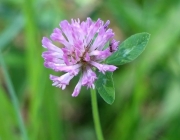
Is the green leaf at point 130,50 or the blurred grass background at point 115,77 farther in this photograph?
the blurred grass background at point 115,77

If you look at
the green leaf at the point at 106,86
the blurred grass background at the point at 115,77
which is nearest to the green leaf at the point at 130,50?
the green leaf at the point at 106,86

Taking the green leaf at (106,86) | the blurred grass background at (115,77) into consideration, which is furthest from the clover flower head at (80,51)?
the blurred grass background at (115,77)

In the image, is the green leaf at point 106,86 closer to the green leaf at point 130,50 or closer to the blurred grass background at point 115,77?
the green leaf at point 130,50

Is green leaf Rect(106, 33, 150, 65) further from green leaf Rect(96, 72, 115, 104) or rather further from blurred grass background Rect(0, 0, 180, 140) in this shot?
blurred grass background Rect(0, 0, 180, 140)

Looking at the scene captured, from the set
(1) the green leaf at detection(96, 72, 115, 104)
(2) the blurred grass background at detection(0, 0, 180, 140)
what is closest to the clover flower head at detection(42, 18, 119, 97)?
(1) the green leaf at detection(96, 72, 115, 104)

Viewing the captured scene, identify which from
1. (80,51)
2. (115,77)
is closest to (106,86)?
(80,51)

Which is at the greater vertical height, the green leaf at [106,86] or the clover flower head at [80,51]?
the clover flower head at [80,51]

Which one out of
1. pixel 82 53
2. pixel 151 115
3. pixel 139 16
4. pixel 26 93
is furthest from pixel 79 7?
pixel 82 53
